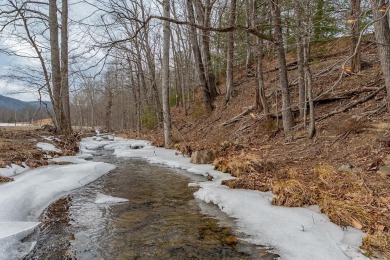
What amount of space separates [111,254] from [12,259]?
37.7 inches

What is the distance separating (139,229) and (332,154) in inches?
190

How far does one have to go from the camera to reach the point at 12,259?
2.94 m

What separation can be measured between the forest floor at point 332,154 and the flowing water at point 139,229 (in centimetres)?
127

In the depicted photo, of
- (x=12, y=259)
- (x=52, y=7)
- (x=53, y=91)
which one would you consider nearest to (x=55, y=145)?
(x=53, y=91)

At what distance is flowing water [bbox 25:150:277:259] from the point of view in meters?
3.33

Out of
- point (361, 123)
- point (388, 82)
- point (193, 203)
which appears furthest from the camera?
point (361, 123)

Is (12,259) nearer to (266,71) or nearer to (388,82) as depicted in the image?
(388,82)

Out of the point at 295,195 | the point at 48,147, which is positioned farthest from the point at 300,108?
the point at 48,147

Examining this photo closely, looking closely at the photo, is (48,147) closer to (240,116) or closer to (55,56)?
(55,56)

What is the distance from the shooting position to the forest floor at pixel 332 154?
13.2 feet

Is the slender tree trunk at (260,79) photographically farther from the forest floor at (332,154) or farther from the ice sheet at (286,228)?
the ice sheet at (286,228)

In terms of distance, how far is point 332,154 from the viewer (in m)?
6.78

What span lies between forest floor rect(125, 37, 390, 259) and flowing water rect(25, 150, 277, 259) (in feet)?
4.16

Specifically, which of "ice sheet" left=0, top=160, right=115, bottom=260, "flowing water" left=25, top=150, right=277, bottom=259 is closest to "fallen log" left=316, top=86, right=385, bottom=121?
"flowing water" left=25, top=150, right=277, bottom=259
